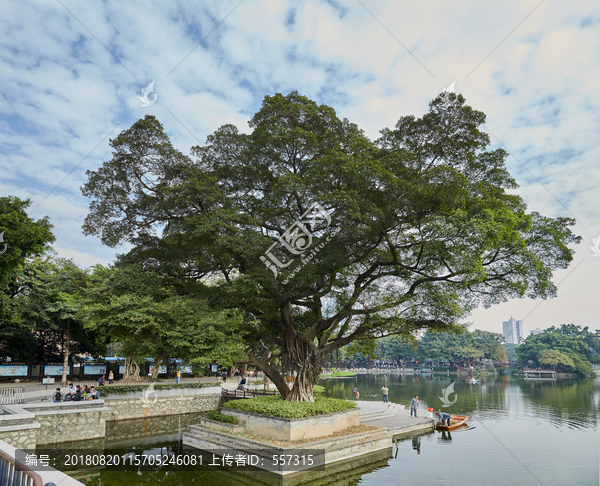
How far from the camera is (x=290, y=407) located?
1473 cm

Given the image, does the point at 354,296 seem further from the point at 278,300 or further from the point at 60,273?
the point at 60,273

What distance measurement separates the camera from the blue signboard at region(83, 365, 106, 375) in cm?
2822

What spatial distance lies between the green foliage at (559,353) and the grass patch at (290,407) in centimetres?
6022

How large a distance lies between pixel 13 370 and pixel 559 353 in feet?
232

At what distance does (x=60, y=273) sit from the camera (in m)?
27.8

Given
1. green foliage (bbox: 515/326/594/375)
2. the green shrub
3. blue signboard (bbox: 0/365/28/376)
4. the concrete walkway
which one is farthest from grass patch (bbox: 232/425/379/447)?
green foliage (bbox: 515/326/594/375)

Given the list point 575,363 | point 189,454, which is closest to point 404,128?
point 189,454

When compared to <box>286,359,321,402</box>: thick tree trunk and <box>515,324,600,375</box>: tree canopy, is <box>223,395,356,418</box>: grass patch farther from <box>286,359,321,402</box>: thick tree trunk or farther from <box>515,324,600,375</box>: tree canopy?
<box>515,324,600,375</box>: tree canopy

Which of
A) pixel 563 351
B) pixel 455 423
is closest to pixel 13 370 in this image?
pixel 455 423

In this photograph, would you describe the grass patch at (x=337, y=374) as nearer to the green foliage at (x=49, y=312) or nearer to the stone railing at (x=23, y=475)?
the green foliage at (x=49, y=312)

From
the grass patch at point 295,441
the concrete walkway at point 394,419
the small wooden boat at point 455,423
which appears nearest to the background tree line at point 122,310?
the grass patch at point 295,441

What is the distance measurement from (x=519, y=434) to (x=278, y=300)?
14.0 metres

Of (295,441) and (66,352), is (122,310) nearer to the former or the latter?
(295,441)

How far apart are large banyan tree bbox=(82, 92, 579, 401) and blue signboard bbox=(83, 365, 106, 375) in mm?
14606
